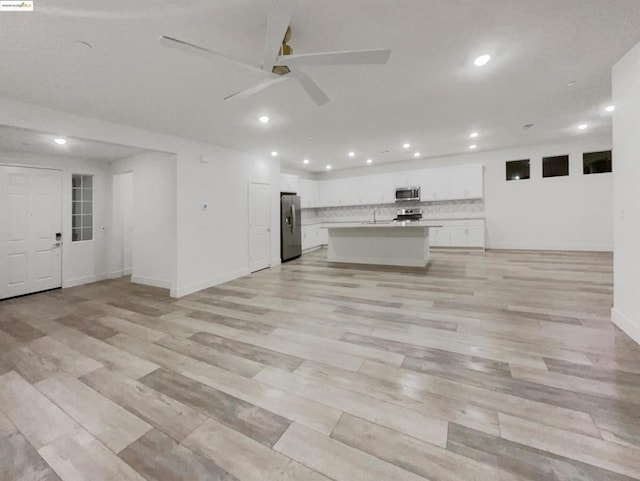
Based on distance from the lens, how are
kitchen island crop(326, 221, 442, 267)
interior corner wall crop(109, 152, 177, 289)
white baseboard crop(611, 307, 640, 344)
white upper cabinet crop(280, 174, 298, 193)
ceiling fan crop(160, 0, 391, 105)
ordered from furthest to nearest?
white upper cabinet crop(280, 174, 298, 193)
kitchen island crop(326, 221, 442, 267)
interior corner wall crop(109, 152, 177, 289)
white baseboard crop(611, 307, 640, 344)
ceiling fan crop(160, 0, 391, 105)

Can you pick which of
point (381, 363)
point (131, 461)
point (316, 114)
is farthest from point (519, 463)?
point (316, 114)

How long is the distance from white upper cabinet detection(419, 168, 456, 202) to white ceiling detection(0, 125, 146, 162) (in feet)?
23.5

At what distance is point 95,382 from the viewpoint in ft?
7.20

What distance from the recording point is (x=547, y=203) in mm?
7156

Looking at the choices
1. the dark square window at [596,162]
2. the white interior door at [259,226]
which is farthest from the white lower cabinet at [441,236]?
the white interior door at [259,226]

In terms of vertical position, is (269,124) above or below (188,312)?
above

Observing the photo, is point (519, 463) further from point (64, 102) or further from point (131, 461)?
point (64, 102)

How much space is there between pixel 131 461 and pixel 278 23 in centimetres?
256

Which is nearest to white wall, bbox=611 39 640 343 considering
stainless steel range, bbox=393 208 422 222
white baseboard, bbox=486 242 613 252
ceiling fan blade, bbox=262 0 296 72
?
ceiling fan blade, bbox=262 0 296 72

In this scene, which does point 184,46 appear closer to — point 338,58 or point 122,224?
point 338,58

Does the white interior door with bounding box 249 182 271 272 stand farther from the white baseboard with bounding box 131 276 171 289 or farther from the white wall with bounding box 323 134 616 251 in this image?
the white wall with bounding box 323 134 616 251

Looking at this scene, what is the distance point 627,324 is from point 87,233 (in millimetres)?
8625

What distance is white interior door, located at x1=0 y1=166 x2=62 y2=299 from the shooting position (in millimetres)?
4652

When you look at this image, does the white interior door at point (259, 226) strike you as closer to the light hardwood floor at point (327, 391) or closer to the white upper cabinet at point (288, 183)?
the white upper cabinet at point (288, 183)
